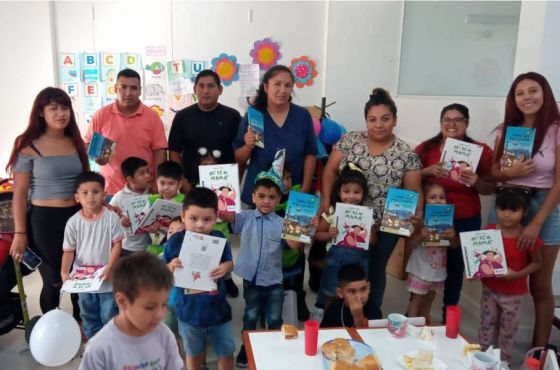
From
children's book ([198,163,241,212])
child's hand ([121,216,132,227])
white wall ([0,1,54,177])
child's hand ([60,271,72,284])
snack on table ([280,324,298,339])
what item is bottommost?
child's hand ([60,271,72,284])

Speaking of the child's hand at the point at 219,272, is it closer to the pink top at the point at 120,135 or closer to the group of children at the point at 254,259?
the group of children at the point at 254,259

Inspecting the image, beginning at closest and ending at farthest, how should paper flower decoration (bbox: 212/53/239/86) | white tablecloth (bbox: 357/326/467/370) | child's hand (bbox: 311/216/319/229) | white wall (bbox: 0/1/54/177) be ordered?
white tablecloth (bbox: 357/326/467/370) < child's hand (bbox: 311/216/319/229) < white wall (bbox: 0/1/54/177) < paper flower decoration (bbox: 212/53/239/86)

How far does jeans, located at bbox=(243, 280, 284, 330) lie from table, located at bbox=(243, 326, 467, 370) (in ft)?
1.92

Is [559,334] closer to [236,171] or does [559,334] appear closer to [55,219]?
[236,171]

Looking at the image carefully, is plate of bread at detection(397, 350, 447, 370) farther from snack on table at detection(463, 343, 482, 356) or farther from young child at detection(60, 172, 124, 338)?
young child at detection(60, 172, 124, 338)

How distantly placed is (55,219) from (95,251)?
31 centimetres

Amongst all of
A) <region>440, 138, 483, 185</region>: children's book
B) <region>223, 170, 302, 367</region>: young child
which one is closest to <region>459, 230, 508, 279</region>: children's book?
<region>440, 138, 483, 185</region>: children's book

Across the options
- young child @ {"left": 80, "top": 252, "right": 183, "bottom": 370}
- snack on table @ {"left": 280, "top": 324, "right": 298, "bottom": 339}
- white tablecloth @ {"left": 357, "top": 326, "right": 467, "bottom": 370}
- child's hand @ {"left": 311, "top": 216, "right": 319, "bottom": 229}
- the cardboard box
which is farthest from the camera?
the cardboard box

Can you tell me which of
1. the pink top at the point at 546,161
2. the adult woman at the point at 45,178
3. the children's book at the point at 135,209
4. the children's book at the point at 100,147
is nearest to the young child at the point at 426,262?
the pink top at the point at 546,161

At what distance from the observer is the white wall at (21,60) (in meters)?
4.40

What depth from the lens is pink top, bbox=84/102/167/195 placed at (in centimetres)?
295

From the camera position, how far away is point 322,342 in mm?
1776

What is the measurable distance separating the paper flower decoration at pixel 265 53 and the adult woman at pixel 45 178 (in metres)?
2.48

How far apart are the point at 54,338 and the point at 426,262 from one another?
6.80 feet
